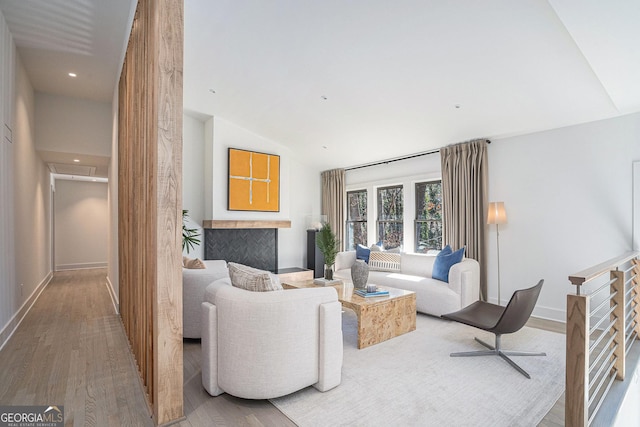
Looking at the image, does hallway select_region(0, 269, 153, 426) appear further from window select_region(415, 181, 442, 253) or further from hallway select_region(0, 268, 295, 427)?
window select_region(415, 181, 442, 253)

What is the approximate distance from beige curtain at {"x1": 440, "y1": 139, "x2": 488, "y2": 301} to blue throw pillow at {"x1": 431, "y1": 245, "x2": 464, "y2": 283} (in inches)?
20.0

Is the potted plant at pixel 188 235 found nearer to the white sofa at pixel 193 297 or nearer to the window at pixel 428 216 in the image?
the white sofa at pixel 193 297

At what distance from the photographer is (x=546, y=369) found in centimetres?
267

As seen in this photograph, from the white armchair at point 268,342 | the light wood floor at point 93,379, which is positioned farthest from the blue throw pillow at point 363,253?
the white armchair at point 268,342

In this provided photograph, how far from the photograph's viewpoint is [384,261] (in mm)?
5297

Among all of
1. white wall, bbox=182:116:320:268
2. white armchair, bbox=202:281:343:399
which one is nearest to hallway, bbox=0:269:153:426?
white armchair, bbox=202:281:343:399

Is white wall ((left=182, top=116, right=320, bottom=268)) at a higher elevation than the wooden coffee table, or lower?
higher

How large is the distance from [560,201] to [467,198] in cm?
112

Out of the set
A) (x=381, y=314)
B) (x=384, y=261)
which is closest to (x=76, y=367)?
(x=381, y=314)

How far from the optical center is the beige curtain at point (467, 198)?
15.2 ft

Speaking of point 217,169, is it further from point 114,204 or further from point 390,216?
point 390,216

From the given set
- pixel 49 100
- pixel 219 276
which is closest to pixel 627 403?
pixel 219 276

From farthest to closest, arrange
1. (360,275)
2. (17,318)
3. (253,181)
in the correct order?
1. (253,181)
2. (360,275)
3. (17,318)

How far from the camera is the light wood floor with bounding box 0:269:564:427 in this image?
198 cm
